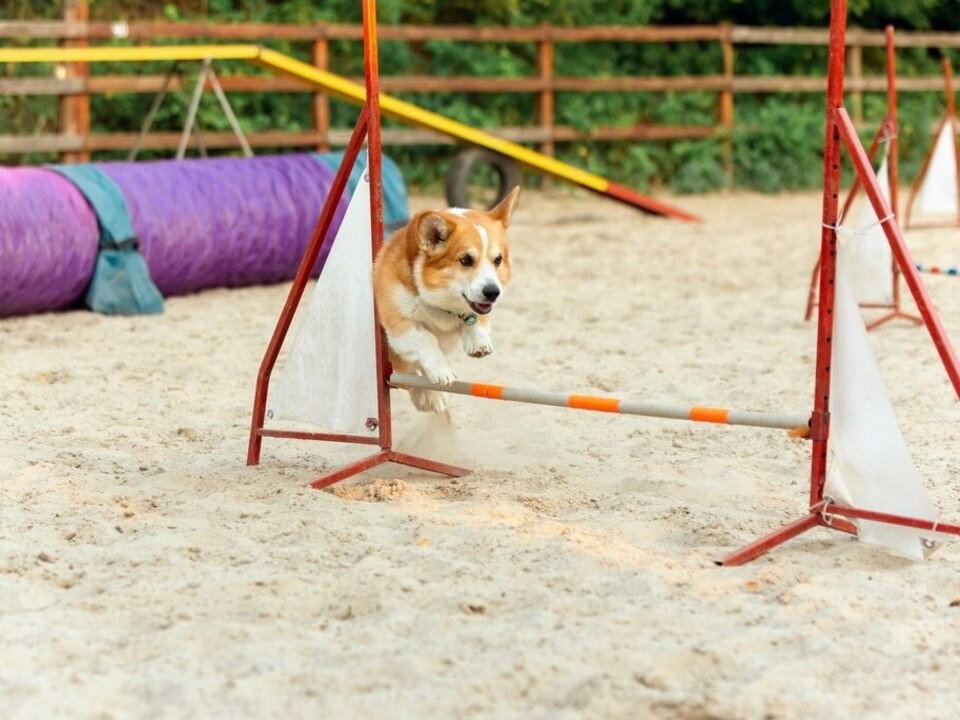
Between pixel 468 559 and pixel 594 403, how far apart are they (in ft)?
2.26

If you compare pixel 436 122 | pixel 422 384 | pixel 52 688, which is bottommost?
pixel 52 688

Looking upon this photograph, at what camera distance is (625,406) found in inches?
164

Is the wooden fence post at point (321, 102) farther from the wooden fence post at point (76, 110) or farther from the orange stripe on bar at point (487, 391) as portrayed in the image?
the orange stripe on bar at point (487, 391)

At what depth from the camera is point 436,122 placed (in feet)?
34.6

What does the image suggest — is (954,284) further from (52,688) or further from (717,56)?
(717,56)

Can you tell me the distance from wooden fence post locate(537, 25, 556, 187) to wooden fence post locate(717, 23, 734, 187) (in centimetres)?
235

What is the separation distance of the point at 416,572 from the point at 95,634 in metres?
0.85

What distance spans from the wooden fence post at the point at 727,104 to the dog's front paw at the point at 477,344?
11.9m

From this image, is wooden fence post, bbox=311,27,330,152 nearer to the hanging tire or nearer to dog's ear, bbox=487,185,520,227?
the hanging tire

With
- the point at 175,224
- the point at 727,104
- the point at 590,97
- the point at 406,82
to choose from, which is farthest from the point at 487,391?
the point at 590,97

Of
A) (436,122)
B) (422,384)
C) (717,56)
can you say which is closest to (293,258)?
(436,122)

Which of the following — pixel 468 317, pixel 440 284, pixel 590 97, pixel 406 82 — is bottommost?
pixel 468 317

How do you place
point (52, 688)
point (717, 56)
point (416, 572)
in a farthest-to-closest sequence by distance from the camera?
point (717, 56) < point (416, 572) < point (52, 688)

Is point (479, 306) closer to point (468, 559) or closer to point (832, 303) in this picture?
point (468, 559)
